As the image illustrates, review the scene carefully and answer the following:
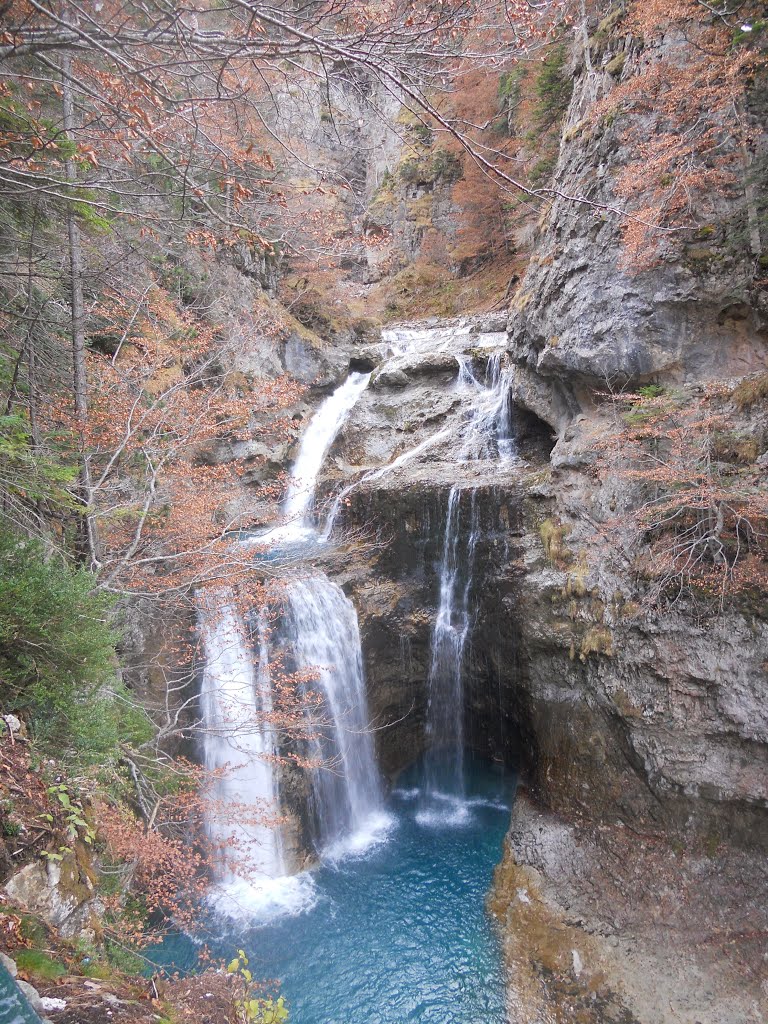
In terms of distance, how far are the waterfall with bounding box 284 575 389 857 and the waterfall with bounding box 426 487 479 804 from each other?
1560 millimetres

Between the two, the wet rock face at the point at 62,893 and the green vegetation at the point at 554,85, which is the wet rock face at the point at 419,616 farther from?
the green vegetation at the point at 554,85

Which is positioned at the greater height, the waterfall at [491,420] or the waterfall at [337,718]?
the waterfall at [491,420]

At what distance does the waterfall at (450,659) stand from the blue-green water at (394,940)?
1776 millimetres

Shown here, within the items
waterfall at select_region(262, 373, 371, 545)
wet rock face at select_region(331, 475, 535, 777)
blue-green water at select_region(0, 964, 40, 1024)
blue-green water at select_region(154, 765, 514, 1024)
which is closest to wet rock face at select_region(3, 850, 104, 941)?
blue-green water at select_region(0, 964, 40, 1024)

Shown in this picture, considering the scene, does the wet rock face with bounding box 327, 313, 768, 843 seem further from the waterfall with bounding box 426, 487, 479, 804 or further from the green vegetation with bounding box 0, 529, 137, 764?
the green vegetation with bounding box 0, 529, 137, 764

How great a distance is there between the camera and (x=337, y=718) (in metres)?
10.3

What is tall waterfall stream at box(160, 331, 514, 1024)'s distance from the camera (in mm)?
7184

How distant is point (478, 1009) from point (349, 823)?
3928mm

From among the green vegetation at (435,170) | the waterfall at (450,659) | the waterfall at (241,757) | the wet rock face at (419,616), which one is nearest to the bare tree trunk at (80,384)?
the waterfall at (241,757)

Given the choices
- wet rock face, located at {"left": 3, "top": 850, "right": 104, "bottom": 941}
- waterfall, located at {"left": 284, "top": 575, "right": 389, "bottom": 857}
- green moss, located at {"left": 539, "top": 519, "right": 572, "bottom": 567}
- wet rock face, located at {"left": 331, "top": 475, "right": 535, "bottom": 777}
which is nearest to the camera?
wet rock face, located at {"left": 3, "top": 850, "right": 104, "bottom": 941}

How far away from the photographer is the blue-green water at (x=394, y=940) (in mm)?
6852

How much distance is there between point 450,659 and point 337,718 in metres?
2.64

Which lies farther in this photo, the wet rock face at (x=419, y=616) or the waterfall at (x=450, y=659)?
the waterfall at (x=450, y=659)

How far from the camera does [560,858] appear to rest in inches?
340
